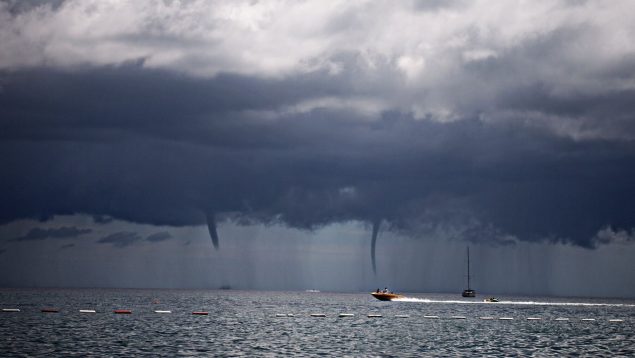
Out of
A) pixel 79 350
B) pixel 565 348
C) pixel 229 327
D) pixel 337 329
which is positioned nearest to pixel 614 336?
pixel 565 348

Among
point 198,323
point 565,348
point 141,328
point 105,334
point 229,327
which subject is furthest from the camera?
point 198,323

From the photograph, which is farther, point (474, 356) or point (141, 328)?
point (141, 328)

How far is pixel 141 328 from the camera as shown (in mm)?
153875

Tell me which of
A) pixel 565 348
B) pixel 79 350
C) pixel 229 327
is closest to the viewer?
pixel 79 350

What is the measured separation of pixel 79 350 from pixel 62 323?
65296 mm

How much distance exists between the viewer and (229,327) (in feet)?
539

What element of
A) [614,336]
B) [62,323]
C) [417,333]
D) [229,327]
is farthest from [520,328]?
[62,323]

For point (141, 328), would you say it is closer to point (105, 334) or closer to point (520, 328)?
point (105, 334)

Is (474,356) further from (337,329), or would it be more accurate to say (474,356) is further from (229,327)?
(229,327)

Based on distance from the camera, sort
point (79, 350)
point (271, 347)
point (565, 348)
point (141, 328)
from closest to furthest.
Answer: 1. point (79, 350)
2. point (271, 347)
3. point (565, 348)
4. point (141, 328)

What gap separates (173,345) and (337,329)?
5258 centimetres

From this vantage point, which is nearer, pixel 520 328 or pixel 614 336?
pixel 614 336

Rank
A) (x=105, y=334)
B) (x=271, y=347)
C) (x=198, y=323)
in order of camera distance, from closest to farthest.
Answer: (x=271, y=347) → (x=105, y=334) → (x=198, y=323)

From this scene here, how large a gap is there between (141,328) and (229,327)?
772 inches
